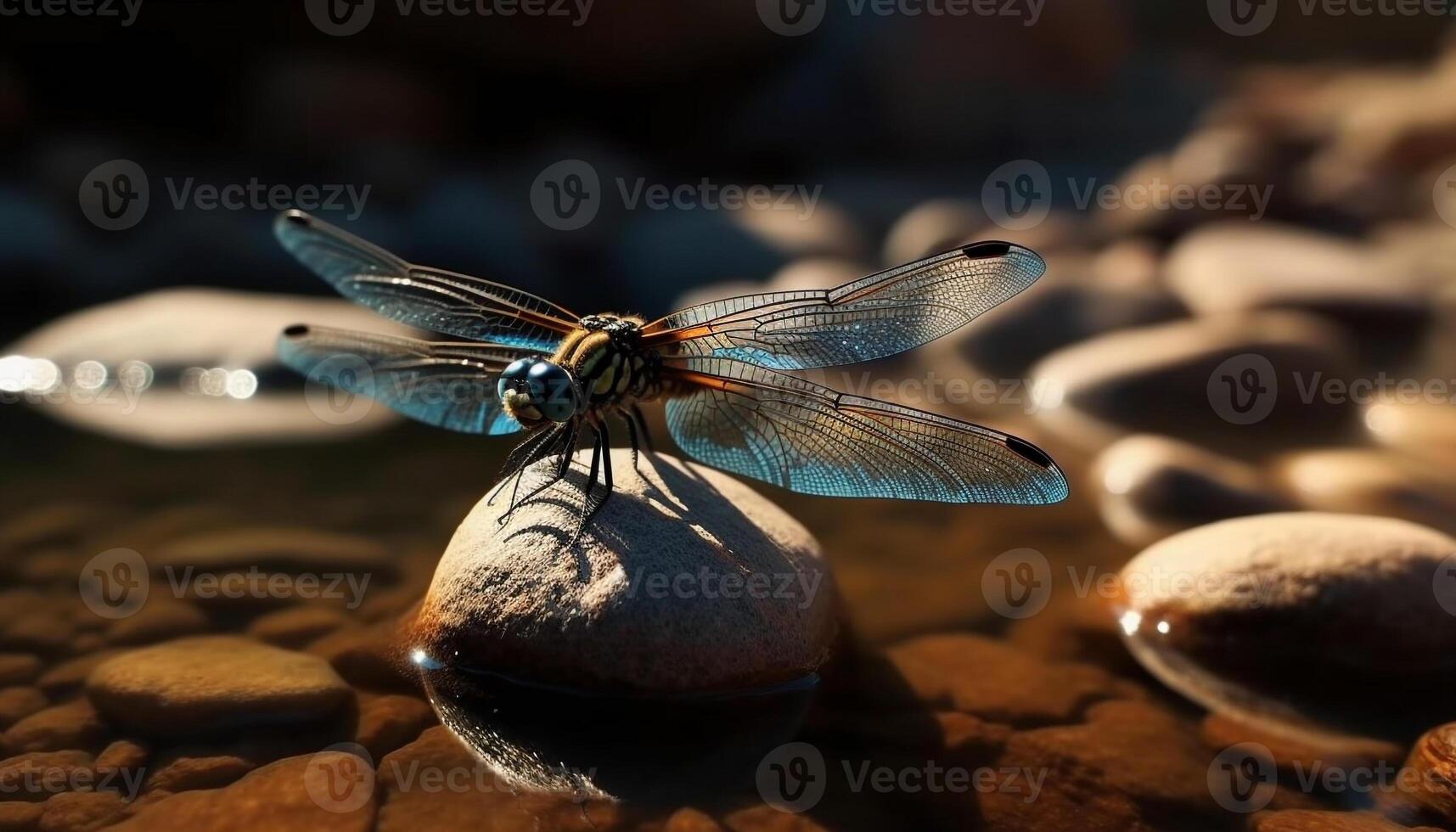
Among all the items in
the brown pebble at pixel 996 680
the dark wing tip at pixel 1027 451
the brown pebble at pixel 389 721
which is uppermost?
the dark wing tip at pixel 1027 451

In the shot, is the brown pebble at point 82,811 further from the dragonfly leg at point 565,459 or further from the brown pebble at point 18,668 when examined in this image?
the dragonfly leg at point 565,459

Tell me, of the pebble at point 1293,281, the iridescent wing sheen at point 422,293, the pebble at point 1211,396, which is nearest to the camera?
the iridescent wing sheen at point 422,293

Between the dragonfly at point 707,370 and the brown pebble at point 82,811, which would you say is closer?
the brown pebble at point 82,811

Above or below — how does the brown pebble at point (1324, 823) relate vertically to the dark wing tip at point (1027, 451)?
below

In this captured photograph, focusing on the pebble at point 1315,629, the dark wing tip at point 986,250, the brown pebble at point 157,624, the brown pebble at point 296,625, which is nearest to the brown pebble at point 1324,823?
the pebble at point 1315,629

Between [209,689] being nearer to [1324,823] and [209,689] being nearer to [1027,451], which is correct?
[1027,451]

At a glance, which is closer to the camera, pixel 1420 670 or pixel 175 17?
pixel 1420 670

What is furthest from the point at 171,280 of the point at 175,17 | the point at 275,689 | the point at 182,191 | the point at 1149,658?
the point at 1149,658

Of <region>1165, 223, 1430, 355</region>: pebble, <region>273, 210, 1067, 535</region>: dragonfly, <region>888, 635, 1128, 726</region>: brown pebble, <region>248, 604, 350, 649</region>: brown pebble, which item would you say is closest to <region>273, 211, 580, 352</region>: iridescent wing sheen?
<region>273, 210, 1067, 535</region>: dragonfly

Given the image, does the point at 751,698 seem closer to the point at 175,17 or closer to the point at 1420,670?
the point at 1420,670
